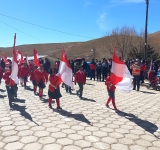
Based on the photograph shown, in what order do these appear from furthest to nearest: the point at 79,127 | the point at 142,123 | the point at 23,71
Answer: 1. the point at 23,71
2. the point at 142,123
3. the point at 79,127

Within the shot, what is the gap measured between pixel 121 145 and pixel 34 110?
13.1 ft

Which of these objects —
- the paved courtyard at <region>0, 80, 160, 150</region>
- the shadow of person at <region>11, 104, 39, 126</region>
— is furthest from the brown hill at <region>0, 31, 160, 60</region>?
the shadow of person at <region>11, 104, 39, 126</region>

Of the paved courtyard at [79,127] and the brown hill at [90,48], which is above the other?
the brown hill at [90,48]

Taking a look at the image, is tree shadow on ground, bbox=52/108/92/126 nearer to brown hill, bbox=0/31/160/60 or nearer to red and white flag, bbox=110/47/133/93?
red and white flag, bbox=110/47/133/93

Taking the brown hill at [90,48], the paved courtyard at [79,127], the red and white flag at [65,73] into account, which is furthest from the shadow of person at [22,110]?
the brown hill at [90,48]

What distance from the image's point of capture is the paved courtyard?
4.96 m

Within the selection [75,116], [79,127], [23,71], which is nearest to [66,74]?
[75,116]

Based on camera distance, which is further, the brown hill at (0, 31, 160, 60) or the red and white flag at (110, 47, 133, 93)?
the brown hill at (0, 31, 160, 60)

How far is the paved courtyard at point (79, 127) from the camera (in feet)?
16.3

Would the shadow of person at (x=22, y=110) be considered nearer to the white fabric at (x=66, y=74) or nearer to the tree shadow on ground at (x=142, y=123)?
the white fabric at (x=66, y=74)

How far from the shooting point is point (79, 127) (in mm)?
6129

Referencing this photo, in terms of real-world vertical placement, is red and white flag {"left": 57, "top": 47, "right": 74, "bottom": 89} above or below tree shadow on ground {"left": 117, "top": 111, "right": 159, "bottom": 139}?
above

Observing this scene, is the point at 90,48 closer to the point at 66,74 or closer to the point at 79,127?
the point at 66,74

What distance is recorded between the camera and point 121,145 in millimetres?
4973
